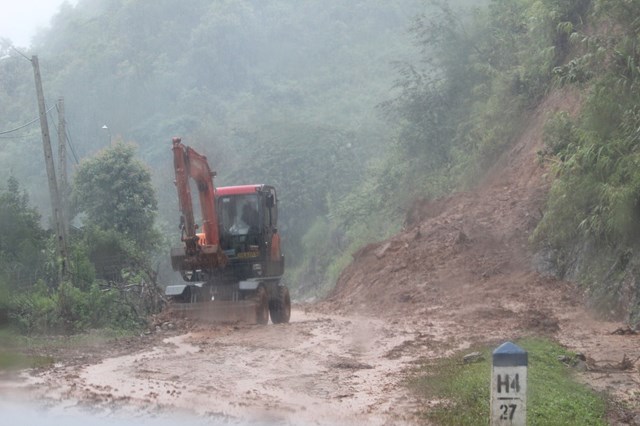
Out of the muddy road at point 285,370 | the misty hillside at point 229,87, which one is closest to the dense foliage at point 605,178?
the muddy road at point 285,370

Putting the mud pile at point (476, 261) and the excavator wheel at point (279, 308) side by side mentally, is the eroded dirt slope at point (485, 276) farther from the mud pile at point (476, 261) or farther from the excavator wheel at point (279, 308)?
the excavator wheel at point (279, 308)

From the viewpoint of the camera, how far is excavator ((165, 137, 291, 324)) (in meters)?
21.2

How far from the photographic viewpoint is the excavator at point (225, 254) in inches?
834

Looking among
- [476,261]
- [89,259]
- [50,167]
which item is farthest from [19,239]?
Answer: [476,261]

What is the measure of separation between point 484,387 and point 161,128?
A: 196ft

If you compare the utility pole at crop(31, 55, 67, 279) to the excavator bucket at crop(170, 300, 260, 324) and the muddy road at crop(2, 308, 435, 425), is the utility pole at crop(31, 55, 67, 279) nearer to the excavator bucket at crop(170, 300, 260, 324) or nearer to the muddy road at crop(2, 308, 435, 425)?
the excavator bucket at crop(170, 300, 260, 324)

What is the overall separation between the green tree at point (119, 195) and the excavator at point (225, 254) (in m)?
13.7

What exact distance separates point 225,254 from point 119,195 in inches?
617

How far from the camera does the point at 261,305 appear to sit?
858 inches

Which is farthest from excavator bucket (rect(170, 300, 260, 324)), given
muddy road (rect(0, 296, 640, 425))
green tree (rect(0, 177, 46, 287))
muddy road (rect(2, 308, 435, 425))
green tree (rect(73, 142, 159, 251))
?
green tree (rect(73, 142, 159, 251))

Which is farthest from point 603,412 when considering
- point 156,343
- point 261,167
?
point 261,167

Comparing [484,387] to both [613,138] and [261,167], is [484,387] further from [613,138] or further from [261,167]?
[261,167]

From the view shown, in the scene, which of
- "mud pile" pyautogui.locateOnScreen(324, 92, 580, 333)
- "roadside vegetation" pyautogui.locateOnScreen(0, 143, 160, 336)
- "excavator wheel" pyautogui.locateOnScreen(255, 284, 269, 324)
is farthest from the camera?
"mud pile" pyautogui.locateOnScreen(324, 92, 580, 333)

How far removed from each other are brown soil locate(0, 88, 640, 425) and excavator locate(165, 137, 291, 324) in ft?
2.20
